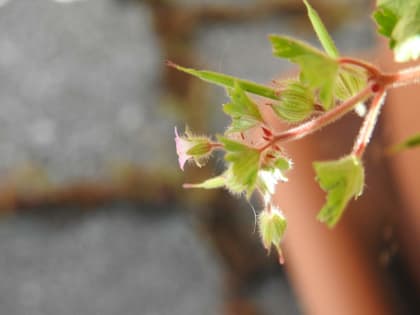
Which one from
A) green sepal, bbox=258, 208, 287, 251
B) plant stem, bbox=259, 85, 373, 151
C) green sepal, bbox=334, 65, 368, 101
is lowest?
green sepal, bbox=258, 208, 287, 251

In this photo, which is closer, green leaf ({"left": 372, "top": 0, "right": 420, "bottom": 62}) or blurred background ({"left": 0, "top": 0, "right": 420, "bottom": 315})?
green leaf ({"left": 372, "top": 0, "right": 420, "bottom": 62})

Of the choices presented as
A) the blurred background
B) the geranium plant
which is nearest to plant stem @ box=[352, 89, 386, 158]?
the geranium plant

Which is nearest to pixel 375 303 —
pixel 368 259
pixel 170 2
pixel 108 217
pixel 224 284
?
pixel 368 259

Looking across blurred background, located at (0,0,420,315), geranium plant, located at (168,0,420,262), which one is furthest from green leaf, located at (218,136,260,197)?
blurred background, located at (0,0,420,315)

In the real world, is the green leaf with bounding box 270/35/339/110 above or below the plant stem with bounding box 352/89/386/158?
above

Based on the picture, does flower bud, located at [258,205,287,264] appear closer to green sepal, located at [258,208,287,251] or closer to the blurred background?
green sepal, located at [258,208,287,251]

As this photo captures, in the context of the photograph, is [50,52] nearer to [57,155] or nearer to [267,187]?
[57,155]

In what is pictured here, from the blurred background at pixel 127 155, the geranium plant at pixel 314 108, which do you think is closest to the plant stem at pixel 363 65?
the geranium plant at pixel 314 108

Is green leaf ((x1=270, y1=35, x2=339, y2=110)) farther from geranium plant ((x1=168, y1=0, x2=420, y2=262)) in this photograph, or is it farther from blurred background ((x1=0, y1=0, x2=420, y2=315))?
blurred background ((x1=0, y1=0, x2=420, y2=315))
